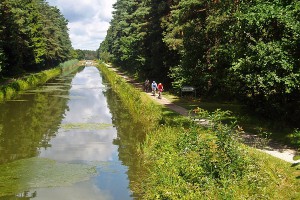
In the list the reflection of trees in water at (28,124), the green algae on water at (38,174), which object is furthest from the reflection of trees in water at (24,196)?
the reflection of trees in water at (28,124)

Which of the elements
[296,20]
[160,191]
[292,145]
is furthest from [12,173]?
[296,20]

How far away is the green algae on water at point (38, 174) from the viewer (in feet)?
41.9

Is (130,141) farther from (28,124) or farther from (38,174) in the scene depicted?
(28,124)

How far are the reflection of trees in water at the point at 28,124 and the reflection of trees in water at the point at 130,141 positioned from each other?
13.5ft

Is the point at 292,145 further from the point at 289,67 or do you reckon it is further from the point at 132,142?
the point at 132,142

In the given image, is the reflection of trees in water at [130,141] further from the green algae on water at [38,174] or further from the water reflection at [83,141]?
the green algae on water at [38,174]

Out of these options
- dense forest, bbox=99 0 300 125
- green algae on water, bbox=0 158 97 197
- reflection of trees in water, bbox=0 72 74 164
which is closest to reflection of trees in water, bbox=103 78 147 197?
green algae on water, bbox=0 158 97 197

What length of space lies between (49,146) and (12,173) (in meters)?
4.76

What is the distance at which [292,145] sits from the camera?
15.6 metres

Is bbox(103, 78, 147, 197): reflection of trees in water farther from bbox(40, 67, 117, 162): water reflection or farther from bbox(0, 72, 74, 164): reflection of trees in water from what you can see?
bbox(0, 72, 74, 164): reflection of trees in water

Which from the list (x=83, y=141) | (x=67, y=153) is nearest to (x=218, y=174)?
(x=67, y=153)

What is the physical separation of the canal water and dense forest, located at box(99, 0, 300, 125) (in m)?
6.71

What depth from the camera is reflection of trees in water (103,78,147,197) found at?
46.0 feet

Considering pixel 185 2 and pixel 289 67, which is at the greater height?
pixel 185 2
